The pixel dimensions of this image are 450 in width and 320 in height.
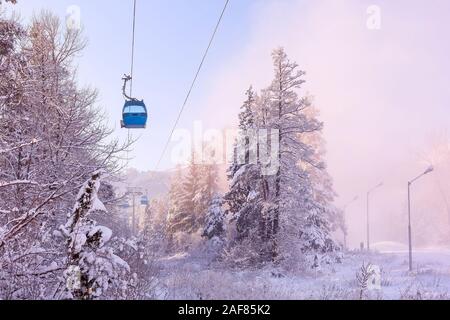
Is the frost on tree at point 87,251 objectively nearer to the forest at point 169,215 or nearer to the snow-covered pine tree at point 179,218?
the forest at point 169,215

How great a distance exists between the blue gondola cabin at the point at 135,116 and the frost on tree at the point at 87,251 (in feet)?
15.6

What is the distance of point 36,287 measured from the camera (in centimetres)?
746

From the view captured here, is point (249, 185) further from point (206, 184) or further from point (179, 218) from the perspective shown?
point (179, 218)

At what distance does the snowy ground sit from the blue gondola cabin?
4.29 metres

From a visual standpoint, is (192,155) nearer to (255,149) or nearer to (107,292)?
(255,149)

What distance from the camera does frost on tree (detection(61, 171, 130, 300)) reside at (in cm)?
675

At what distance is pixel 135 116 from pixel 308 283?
11.0 m

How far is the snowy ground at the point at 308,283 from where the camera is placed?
1021 cm

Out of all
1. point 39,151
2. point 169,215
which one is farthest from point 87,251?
point 169,215

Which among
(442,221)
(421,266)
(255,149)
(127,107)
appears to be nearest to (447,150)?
(442,221)

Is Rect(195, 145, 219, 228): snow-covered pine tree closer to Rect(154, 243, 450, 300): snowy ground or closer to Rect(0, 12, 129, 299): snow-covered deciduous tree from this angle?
Rect(154, 243, 450, 300): snowy ground

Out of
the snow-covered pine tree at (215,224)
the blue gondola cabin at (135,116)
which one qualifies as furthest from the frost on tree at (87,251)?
A: the snow-covered pine tree at (215,224)

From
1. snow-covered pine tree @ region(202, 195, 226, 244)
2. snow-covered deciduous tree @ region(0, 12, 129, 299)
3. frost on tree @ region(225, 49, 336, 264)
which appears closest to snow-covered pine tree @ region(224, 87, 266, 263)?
frost on tree @ region(225, 49, 336, 264)

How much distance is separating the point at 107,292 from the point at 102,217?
40.2 feet
